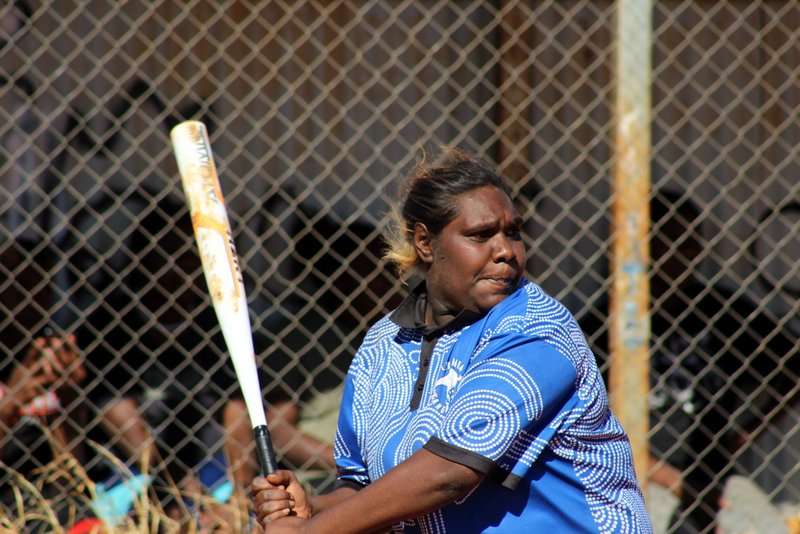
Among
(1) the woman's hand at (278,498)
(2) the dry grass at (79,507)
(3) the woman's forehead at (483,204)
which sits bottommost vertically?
(2) the dry grass at (79,507)

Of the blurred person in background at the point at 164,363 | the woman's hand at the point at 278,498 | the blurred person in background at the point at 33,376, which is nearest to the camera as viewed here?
the woman's hand at the point at 278,498

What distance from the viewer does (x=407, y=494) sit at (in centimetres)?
188

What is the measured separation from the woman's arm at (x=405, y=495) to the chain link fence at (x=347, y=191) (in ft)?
6.77

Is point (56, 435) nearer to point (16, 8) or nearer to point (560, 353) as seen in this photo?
point (16, 8)

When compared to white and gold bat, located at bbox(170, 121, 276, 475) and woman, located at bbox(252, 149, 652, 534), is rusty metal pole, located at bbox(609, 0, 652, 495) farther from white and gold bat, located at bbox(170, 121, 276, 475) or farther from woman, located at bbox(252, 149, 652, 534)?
white and gold bat, located at bbox(170, 121, 276, 475)

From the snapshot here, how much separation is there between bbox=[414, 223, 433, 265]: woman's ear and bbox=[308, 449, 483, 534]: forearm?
56cm

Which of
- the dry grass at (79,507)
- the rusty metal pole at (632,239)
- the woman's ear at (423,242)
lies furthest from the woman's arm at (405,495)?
the rusty metal pole at (632,239)

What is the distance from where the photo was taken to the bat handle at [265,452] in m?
2.29

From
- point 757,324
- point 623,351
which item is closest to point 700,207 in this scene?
point 757,324

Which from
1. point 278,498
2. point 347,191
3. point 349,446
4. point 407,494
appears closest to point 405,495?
point 407,494

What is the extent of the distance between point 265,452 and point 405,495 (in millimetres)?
550

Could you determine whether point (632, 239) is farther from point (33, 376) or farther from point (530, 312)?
point (33, 376)

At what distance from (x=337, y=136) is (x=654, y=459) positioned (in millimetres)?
1919

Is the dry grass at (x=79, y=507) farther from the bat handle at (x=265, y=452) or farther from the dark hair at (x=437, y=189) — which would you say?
the dark hair at (x=437, y=189)
